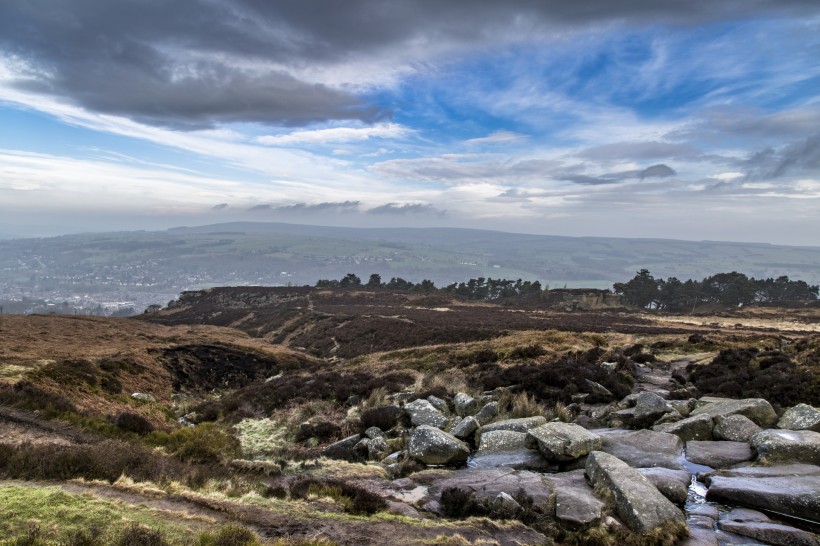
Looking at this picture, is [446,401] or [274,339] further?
[274,339]

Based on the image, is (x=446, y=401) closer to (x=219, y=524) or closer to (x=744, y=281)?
(x=219, y=524)

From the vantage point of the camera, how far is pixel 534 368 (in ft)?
72.9

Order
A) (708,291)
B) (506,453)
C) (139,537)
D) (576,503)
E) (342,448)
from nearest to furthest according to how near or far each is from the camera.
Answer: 1. (139,537)
2. (576,503)
3. (506,453)
4. (342,448)
5. (708,291)

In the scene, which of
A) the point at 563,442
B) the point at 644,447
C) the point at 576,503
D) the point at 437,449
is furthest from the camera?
the point at 437,449

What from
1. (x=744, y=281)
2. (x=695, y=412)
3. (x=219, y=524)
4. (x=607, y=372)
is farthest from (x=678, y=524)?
(x=744, y=281)

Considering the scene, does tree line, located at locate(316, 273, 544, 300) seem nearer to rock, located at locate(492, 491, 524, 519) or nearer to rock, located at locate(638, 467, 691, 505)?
rock, located at locate(638, 467, 691, 505)

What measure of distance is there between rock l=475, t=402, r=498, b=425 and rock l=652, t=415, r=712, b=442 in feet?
19.5

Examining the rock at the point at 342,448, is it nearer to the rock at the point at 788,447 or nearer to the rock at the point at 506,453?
the rock at the point at 506,453

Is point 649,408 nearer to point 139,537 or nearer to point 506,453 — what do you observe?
point 506,453

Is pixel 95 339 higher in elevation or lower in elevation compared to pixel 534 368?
lower

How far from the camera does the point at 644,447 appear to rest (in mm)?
12562

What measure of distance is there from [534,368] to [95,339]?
118 feet

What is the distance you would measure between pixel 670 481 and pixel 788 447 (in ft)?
11.7

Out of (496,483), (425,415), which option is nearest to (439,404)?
(425,415)
